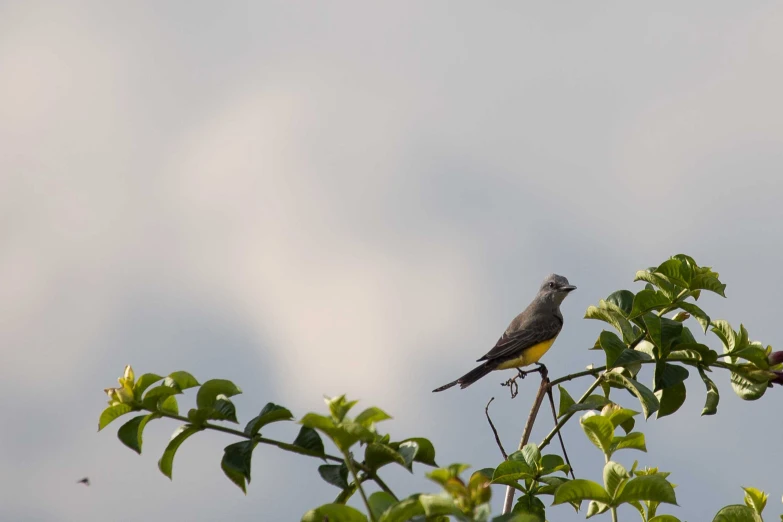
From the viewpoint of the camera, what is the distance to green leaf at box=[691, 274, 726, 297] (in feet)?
16.7

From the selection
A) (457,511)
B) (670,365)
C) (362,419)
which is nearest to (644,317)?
(670,365)

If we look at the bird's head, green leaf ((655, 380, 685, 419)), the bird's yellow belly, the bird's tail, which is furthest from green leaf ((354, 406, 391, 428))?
the bird's head

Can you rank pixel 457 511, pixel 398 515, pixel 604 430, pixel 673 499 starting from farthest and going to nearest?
pixel 604 430
pixel 673 499
pixel 398 515
pixel 457 511

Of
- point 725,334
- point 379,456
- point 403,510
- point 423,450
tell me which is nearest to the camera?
point 403,510

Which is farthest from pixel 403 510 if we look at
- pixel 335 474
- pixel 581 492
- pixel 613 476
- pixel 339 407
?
pixel 613 476

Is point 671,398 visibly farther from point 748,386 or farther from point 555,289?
point 555,289

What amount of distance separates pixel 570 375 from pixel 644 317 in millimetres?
542

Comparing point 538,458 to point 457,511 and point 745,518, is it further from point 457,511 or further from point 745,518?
point 457,511

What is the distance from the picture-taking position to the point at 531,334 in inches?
443

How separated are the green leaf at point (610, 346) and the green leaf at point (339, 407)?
2169 millimetres

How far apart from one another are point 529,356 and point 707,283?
6.18 meters

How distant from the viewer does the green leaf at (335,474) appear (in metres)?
3.99

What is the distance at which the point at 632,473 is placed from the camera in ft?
16.7

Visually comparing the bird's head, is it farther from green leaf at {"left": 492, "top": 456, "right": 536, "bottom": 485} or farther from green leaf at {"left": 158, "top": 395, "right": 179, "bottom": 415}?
green leaf at {"left": 158, "top": 395, "right": 179, "bottom": 415}
